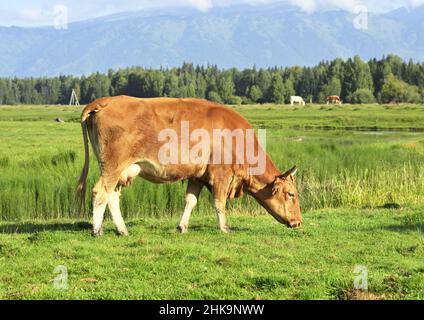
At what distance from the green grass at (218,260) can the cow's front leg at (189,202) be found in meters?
0.22

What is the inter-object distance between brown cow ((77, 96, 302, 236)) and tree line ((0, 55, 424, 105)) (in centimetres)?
10631

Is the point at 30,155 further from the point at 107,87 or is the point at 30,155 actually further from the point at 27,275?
the point at 107,87

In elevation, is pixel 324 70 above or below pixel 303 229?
above

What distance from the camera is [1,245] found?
8836 millimetres

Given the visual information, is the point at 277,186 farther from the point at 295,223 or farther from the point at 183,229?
the point at 183,229

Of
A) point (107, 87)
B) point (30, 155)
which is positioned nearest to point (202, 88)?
point (107, 87)

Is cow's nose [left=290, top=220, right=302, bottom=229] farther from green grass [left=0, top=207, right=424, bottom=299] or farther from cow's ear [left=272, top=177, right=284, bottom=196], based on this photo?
cow's ear [left=272, top=177, right=284, bottom=196]

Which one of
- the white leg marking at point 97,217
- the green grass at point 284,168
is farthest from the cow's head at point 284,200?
the green grass at point 284,168

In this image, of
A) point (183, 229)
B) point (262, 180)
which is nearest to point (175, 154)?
point (183, 229)

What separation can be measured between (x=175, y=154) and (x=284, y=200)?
2013mm

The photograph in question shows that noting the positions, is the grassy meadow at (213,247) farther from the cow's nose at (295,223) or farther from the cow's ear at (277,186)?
the cow's ear at (277,186)

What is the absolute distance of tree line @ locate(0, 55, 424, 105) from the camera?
A: 120938 mm

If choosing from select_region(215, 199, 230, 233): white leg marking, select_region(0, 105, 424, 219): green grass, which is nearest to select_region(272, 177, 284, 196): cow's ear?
select_region(215, 199, 230, 233): white leg marking

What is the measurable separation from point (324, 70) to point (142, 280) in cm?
Result: 13301
